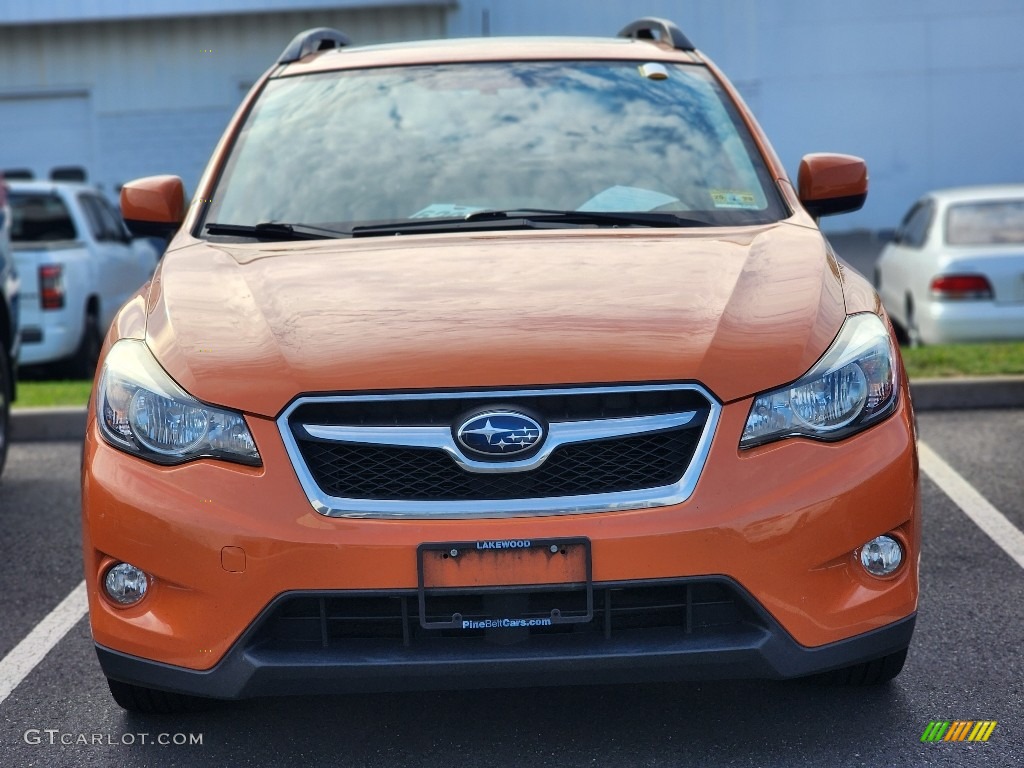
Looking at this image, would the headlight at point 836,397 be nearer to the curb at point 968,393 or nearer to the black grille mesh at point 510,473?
the black grille mesh at point 510,473

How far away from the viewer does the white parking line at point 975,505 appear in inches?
208

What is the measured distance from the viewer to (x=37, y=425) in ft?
27.0

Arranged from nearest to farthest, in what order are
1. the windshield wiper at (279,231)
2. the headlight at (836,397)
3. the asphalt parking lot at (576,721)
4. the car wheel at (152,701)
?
1. the headlight at (836,397)
2. the asphalt parking lot at (576,721)
3. the car wheel at (152,701)
4. the windshield wiper at (279,231)

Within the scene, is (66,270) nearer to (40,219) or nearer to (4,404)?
(40,219)

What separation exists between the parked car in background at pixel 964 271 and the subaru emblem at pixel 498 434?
7.43m

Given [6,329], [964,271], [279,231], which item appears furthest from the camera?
[964,271]

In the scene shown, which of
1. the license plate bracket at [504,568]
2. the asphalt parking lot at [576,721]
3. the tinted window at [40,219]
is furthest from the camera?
the tinted window at [40,219]

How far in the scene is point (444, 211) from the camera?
4.24 meters

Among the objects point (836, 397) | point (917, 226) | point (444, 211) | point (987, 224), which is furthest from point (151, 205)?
point (917, 226)

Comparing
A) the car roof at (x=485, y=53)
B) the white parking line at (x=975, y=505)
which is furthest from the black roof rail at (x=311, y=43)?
the white parking line at (x=975, y=505)

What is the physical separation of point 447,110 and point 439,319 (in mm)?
1426

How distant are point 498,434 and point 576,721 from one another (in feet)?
2.96

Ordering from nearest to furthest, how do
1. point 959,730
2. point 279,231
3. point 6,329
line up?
point 959,730 < point 279,231 < point 6,329

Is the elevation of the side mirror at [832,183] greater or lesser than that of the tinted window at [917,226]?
greater
